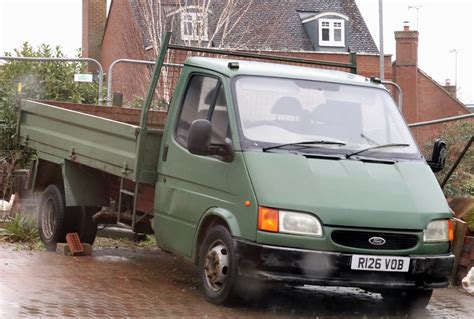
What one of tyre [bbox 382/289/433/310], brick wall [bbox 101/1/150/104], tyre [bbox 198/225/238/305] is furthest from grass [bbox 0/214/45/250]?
brick wall [bbox 101/1/150/104]

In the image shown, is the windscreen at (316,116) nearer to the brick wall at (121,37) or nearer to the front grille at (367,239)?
the front grille at (367,239)

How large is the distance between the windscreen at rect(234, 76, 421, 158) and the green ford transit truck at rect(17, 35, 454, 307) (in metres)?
0.01

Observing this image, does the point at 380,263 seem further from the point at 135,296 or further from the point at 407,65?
the point at 407,65

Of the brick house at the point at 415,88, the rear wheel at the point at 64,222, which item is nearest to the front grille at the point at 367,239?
the rear wheel at the point at 64,222

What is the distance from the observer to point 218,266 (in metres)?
8.02

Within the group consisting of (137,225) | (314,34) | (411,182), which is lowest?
(137,225)

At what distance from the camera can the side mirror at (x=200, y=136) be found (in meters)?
8.05

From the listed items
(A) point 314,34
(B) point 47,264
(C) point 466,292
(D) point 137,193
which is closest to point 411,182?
(C) point 466,292

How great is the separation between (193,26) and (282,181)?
29610 mm

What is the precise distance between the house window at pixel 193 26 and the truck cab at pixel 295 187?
27489 mm

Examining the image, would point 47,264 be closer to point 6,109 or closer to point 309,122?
point 309,122

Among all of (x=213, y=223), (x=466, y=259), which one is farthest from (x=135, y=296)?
(x=466, y=259)

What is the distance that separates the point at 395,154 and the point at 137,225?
284cm

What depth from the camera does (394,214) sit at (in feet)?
25.6
